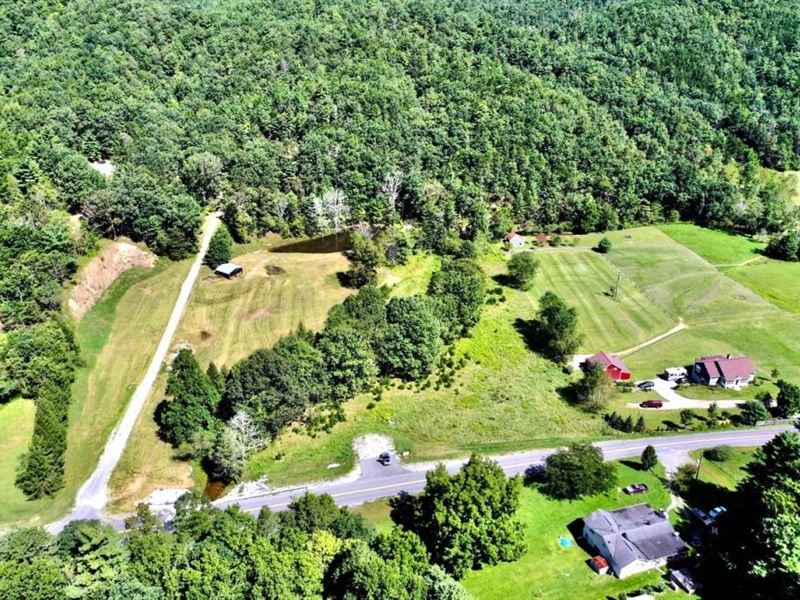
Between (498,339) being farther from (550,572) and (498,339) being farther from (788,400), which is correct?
(550,572)

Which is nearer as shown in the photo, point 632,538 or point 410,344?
point 632,538

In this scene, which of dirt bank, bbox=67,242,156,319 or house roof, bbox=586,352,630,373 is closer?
house roof, bbox=586,352,630,373

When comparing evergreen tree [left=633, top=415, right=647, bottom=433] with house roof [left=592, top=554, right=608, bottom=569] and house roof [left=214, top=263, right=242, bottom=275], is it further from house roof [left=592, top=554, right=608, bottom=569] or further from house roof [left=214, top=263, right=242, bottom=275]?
house roof [left=214, top=263, right=242, bottom=275]

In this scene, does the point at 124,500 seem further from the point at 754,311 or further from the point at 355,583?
the point at 754,311

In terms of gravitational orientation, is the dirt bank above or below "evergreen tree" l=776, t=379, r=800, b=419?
above

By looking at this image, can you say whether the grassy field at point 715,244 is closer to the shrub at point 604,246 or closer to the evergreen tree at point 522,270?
the shrub at point 604,246

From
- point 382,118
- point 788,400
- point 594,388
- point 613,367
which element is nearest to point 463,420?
point 594,388

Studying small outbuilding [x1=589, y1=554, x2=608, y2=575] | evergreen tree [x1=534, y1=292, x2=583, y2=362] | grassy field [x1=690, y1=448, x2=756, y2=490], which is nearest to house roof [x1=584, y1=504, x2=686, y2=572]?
small outbuilding [x1=589, y1=554, x2=608, y2=575]
